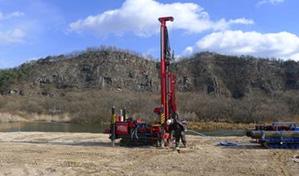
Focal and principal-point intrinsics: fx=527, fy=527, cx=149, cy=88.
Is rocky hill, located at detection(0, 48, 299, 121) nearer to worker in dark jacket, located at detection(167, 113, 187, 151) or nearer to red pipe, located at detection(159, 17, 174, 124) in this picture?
red pipe, located at detection(159, 17, 174, 124)

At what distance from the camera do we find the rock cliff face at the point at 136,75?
113438mm

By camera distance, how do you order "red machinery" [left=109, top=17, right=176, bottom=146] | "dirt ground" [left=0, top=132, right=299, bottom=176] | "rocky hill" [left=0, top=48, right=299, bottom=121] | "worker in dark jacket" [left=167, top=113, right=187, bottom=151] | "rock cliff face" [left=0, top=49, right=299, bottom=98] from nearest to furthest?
1. "dirt ground" [left=0, top=132, right=299, bottom=176]
2. "worker in dark jacket" [left=167, top=113, right=187, bottom=151]
3. "red machinery" [left=109, top=17, right=176, bottom=146]
4. "rocky hill" [left=0, top=48, right=299, bottom=121]
5. "rock cliff face" [left=0, top=49, right=299, bottom=98]

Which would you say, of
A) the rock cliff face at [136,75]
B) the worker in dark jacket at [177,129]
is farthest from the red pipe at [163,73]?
the rock cliff face at [136,75]

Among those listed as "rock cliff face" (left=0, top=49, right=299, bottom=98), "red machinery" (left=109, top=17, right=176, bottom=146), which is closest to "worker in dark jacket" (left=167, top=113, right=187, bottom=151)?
"red machinery" (left=109, top=17, right=176, bottom=146)

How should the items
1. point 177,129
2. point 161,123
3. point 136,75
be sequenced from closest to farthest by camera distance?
point 177,129 < point 161,123 < point 136,75

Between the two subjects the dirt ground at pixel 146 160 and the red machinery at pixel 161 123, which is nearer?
the dirt ground at pixel 146 160

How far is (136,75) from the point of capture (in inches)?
4660

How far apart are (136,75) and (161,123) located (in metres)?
96.0

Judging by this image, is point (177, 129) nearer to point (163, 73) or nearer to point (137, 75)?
point (163, 73)

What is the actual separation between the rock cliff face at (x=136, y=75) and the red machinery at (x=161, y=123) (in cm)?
8654

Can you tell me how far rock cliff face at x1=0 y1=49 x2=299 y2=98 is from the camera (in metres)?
113

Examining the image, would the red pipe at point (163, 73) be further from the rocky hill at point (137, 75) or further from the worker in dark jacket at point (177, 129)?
the rocky hill at point (137, 75)

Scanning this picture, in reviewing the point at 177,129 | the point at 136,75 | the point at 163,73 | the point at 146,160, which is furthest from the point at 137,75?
the point at 146,160

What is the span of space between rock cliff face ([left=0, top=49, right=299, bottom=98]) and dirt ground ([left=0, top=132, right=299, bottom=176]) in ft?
289
